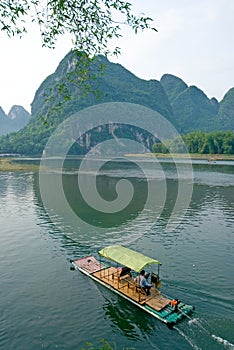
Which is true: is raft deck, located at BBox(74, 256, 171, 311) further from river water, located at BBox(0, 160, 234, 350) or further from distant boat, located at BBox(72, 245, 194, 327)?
river water, located at BBox(0, 160, 234, 350)

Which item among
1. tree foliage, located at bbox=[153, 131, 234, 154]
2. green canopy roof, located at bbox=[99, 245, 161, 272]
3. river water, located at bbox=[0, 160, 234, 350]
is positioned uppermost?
tree foliage, located at bbox=[153, 131, 234, 154]

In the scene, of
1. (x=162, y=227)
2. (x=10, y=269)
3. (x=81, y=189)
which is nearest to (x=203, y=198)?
(x=162, y=227)

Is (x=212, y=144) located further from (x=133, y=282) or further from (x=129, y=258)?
(x=133, y=282)

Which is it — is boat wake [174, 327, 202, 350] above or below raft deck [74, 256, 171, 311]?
below

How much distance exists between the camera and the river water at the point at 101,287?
18109mm

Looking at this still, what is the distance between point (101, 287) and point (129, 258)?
343 cm

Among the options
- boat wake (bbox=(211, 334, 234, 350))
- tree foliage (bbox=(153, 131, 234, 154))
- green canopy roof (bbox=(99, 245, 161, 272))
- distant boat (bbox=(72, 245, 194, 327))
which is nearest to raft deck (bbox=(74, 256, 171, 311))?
distant boat (bbox=(72, 245, 194, 327))

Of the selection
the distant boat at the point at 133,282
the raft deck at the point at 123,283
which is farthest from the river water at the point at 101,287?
the raft deck at the point at 123,283

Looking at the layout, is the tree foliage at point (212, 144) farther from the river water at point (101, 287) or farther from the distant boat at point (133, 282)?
the distant boat at point (133, 282)

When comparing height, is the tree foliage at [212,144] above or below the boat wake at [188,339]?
above

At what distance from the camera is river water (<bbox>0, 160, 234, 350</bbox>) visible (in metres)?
18.1

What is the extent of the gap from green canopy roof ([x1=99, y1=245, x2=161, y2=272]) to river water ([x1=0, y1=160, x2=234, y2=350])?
260 centimetres

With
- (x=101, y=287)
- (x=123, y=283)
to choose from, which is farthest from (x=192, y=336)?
(x=101, y=287)

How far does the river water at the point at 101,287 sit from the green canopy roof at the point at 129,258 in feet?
8.54
